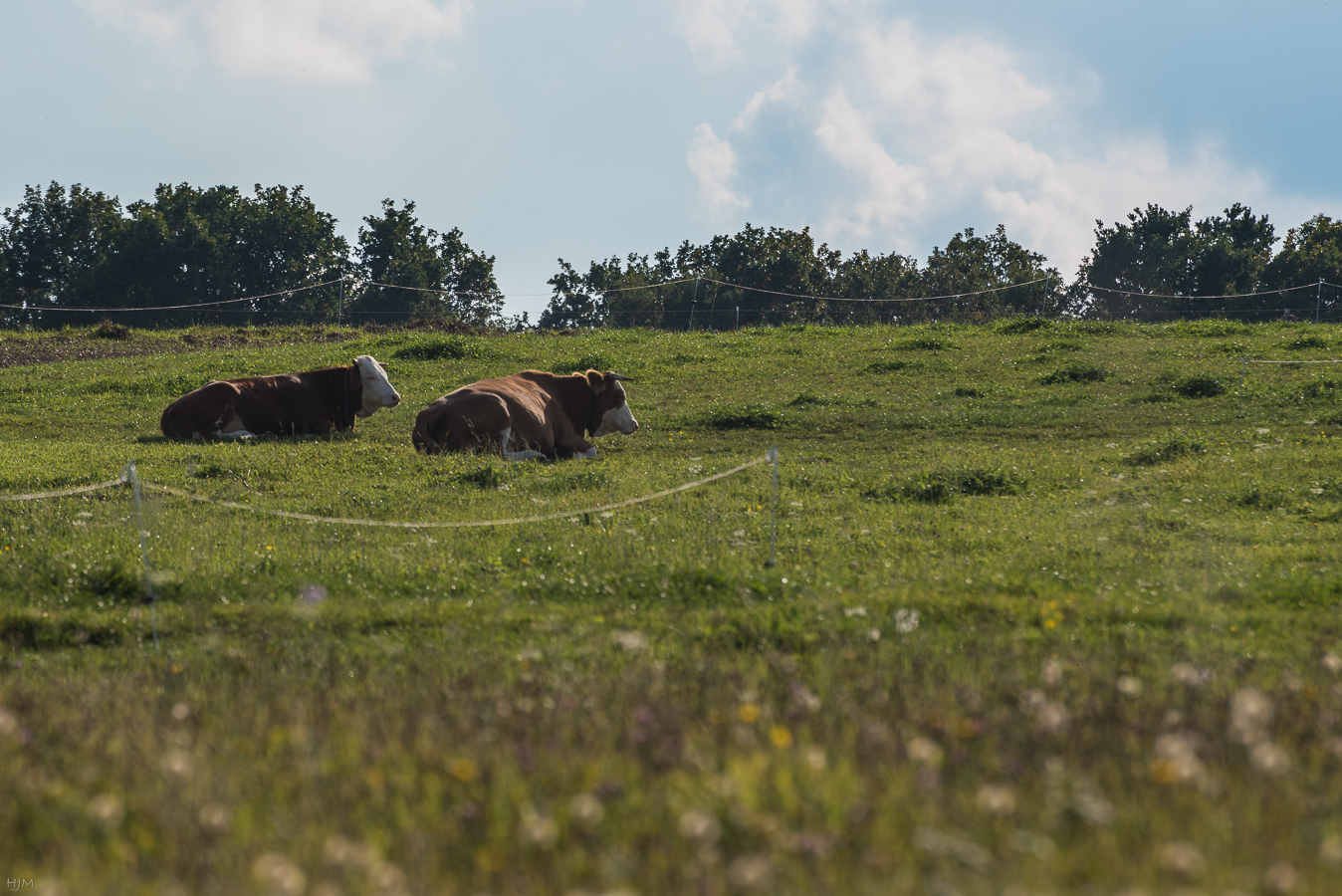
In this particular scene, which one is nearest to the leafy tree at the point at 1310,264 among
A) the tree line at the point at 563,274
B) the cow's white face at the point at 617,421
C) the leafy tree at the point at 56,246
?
the tree line at the point at 563,274

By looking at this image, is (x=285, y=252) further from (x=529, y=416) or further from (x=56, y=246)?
(x=529, y=416)

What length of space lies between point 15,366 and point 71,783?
30.0 metres

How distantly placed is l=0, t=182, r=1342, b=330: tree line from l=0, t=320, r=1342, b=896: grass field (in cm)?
4647

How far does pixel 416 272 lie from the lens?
87.8 metres

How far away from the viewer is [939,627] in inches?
284

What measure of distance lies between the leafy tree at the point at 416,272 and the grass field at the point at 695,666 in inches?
2633

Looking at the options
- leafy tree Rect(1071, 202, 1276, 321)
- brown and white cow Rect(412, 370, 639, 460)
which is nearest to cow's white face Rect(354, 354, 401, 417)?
brown and white cow Rect(412, 370, 639, 460)

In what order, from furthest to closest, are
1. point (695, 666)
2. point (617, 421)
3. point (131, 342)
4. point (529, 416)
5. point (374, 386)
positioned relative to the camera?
1. point (131, 342)
2. point (374, 386)
3. point (617, 421)
4. point (529, 416)
5. point (695, 666)

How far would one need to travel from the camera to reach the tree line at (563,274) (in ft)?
240

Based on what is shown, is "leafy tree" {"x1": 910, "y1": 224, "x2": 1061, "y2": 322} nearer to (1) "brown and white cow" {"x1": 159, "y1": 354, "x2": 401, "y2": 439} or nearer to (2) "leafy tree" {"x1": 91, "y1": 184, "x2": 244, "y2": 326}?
(2) "leafy tree" {"x1": 91, "y1": 184, "x2": 244, "y2": 326}

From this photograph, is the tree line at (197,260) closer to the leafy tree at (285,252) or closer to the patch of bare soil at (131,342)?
the leafy tree at (285,252)

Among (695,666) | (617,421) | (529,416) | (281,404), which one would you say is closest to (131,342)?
(281,404)

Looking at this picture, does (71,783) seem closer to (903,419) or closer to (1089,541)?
(1089,541)

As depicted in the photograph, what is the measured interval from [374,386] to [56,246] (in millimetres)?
68869
